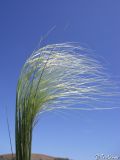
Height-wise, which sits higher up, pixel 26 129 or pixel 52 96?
pixel 52 96

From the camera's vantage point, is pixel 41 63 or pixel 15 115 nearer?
pixel 15 115

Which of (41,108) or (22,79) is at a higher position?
(22,79)

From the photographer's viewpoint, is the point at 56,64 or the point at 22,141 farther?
the point at 56,64

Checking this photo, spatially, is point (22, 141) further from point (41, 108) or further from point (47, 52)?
point (47, 52)

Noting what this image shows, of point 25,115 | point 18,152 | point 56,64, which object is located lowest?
point 18,152

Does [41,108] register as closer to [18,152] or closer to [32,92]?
[32,92]

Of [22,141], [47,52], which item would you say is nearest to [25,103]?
[22,141]

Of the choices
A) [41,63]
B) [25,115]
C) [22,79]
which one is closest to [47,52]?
[41,63]

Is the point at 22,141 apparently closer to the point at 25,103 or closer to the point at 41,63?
the point at 25,103
